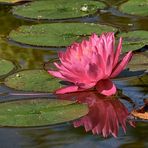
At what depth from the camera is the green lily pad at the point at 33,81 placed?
260cm

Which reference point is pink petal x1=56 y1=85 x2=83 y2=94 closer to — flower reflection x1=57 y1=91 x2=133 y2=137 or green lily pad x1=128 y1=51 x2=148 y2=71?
flower reflection x1=57 y1=91 x2=133 y2=137

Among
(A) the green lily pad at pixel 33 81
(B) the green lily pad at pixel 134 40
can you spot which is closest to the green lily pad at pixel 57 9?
(B) the green lily pad at pixel 134 40

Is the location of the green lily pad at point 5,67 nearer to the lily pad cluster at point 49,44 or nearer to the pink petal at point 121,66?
the lily pad cluster at point 49,44

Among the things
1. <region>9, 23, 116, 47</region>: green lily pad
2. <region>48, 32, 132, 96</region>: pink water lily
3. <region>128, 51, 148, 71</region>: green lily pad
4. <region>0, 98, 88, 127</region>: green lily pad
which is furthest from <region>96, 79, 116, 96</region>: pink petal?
<region>9, 23, 116, 47</region>: green lily pad

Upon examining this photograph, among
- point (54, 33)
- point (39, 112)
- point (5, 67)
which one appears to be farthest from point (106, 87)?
point (54, 33)

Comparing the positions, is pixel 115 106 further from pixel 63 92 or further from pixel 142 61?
pixel 142 61

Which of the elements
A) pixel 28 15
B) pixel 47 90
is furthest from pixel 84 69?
pixel 28 15

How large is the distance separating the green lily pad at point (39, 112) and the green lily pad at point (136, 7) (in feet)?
4.88

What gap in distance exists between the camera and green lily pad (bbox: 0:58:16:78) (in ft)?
9.25

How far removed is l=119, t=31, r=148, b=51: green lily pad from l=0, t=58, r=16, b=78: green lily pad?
0.57 metres

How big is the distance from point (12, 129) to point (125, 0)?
85.2 inches

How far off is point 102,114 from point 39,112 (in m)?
0.24

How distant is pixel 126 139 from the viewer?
2.07m

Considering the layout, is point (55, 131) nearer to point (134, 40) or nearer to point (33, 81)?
point (33, 81)
